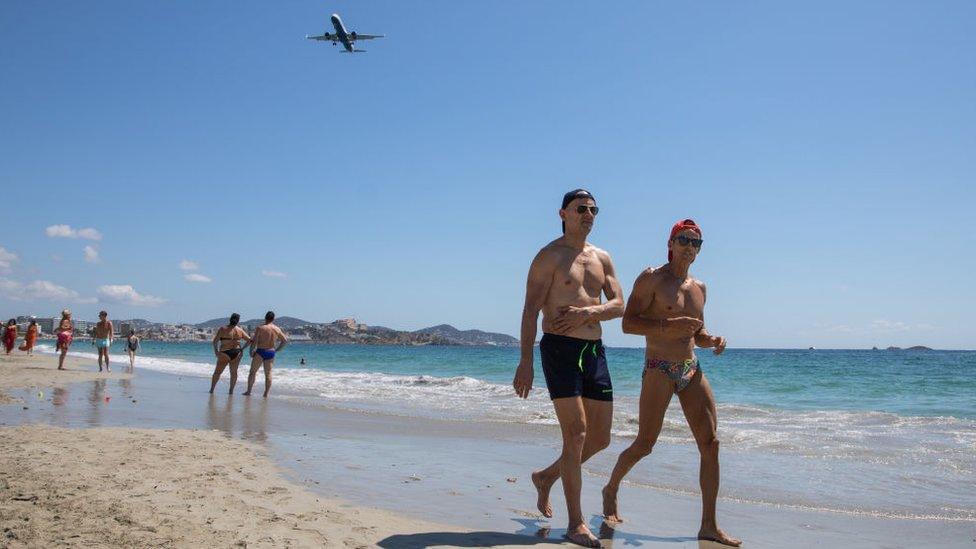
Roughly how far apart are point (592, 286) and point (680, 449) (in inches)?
197

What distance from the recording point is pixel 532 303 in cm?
423

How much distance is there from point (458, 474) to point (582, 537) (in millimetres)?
2459

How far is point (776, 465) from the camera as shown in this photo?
25.1 ft

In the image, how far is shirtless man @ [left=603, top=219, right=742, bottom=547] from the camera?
4.45 metres

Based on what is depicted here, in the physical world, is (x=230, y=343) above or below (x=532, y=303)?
below

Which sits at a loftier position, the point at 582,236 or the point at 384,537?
the point at 582,236

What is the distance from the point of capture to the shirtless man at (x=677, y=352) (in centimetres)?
445

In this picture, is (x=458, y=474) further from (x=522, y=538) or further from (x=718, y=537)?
(x=718, y=537)

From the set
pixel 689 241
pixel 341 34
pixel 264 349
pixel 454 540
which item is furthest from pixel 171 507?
pixel 341 34

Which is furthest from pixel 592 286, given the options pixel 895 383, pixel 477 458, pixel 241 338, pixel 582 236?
pixel 895 383

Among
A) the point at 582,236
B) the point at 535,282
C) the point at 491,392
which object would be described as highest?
the point at 582,236

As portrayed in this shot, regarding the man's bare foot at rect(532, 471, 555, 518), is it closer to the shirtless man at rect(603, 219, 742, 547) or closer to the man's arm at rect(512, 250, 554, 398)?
the shirtless man at rect(603, 219, 742, 547)

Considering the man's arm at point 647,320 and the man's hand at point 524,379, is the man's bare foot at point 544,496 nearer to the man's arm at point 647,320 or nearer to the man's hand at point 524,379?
the man's hand at point 524,379

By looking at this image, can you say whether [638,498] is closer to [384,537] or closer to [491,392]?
[384,537]
